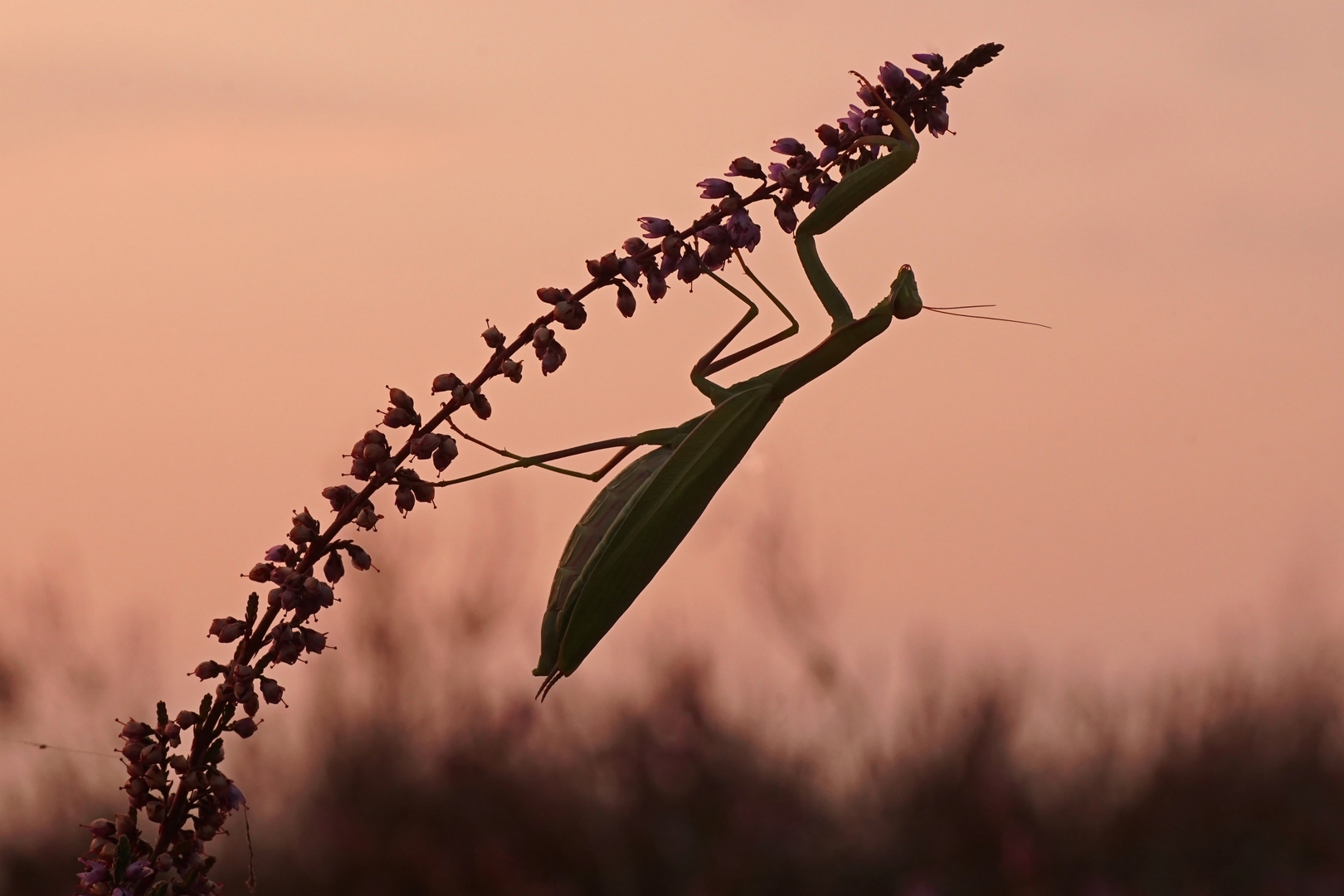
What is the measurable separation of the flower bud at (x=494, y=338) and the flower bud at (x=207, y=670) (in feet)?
3.64

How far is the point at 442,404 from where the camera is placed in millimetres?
3738

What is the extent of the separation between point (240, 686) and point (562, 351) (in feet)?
4.14

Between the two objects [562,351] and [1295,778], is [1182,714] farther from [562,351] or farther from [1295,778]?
[562,351]

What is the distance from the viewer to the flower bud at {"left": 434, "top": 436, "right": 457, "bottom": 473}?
12.1ft

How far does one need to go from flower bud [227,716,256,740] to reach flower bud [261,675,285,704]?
63 mm

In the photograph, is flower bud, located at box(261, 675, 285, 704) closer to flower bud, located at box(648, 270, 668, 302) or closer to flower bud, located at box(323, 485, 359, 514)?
flower bud, located at box(323, 485, 359, 514)

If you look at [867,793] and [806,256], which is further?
[867,793]

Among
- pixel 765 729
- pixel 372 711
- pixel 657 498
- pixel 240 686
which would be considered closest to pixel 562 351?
pixel 657 498

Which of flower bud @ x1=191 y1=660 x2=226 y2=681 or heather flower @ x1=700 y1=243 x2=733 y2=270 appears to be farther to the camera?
heather flower @ x1=700 y1=243 x2=733 y2=270

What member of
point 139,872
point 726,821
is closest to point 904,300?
point 139,872

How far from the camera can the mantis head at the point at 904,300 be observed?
17.3 feet

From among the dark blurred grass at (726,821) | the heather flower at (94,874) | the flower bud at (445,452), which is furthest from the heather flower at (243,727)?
the dark blurred grass at (726,821)

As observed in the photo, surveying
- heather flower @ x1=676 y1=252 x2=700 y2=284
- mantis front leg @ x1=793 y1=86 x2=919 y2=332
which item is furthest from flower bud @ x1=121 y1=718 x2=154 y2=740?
mantis front leg @ x1=793 y1=86 x2=919 y2=332

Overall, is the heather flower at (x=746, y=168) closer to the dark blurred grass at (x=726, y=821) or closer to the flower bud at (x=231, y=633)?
the flower bud at (x=231, y=633)
